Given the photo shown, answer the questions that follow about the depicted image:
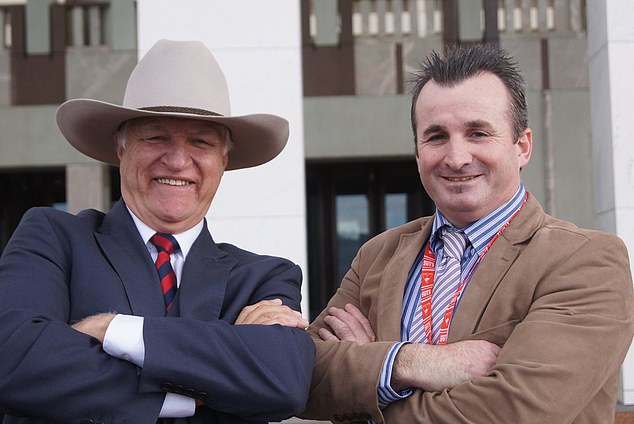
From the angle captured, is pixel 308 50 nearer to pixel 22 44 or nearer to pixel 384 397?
pixel 22 44

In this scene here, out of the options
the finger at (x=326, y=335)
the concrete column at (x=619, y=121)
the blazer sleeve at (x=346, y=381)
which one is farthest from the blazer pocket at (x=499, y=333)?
the concrete column at (x=619, y=121)

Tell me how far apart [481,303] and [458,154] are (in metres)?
0.43

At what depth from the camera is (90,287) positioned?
232cm

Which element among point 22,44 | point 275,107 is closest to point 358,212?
point 22,44

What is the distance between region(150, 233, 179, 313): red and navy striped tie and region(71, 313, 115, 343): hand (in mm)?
222

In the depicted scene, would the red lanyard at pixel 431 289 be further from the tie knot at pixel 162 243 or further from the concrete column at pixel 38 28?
the concrete column at pixel 38 28

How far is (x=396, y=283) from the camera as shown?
2.54 metres

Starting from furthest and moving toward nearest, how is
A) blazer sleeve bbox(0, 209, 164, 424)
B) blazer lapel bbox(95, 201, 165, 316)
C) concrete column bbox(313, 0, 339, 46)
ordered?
concrete column bbox(313, 0, 339, 46)
blazer lapel bbox(95, 201, 165, 316)
blazer sleeve bbox(0, 209, 164, 424)

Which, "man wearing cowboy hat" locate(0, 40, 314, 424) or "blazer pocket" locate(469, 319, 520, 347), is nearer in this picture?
"man wearing cowboy hat" locate(0, 40, 314, 424)

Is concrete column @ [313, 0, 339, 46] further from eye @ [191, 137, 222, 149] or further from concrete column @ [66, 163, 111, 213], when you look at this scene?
eye @ [191, 137, 222, 149]

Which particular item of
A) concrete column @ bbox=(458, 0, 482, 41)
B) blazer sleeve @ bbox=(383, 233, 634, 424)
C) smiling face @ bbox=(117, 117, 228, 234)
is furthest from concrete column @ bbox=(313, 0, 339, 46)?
blazer sleeve @ bbox=(383, 233, 634, 424)

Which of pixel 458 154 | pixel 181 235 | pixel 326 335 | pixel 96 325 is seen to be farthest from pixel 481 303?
pixel 96 325

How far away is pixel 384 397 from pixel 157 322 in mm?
668

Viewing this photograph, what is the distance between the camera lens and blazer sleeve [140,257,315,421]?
2.12 m
